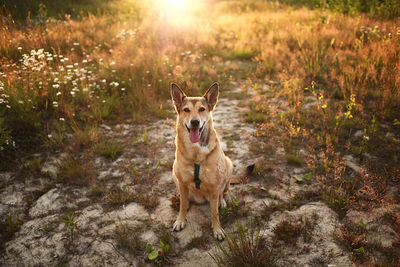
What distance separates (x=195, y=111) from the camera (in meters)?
3.21

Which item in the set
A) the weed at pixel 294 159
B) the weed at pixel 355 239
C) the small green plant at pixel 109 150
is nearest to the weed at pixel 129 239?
the small green plant at pixel 109 150

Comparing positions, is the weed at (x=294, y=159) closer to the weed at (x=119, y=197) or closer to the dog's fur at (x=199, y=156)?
the dog's fur at (x=199, y=156)

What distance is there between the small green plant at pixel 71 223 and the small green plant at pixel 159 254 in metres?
1.17

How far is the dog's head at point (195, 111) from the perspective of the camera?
3057 mm

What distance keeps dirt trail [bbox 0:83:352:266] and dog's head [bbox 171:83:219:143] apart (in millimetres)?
1497

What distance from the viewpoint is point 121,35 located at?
31.6ft

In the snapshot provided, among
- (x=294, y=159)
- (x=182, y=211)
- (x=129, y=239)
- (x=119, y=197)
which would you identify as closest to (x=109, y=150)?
(x=119, y=197)

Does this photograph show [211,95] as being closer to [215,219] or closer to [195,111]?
[195,111]

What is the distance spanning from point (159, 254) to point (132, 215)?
36.1 inches

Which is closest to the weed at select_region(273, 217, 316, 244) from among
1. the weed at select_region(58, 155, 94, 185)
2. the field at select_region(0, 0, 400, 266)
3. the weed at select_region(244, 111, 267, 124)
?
the field at select_region(0, 0, 400, 266)

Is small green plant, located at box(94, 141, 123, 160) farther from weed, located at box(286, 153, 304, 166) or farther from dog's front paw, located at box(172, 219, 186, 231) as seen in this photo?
weed, located at box(286, 153, 304, 166)

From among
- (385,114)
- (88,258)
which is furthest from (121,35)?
(385,114)

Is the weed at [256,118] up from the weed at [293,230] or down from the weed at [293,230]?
up

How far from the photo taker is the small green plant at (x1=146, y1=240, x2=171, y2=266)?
2.83 m
